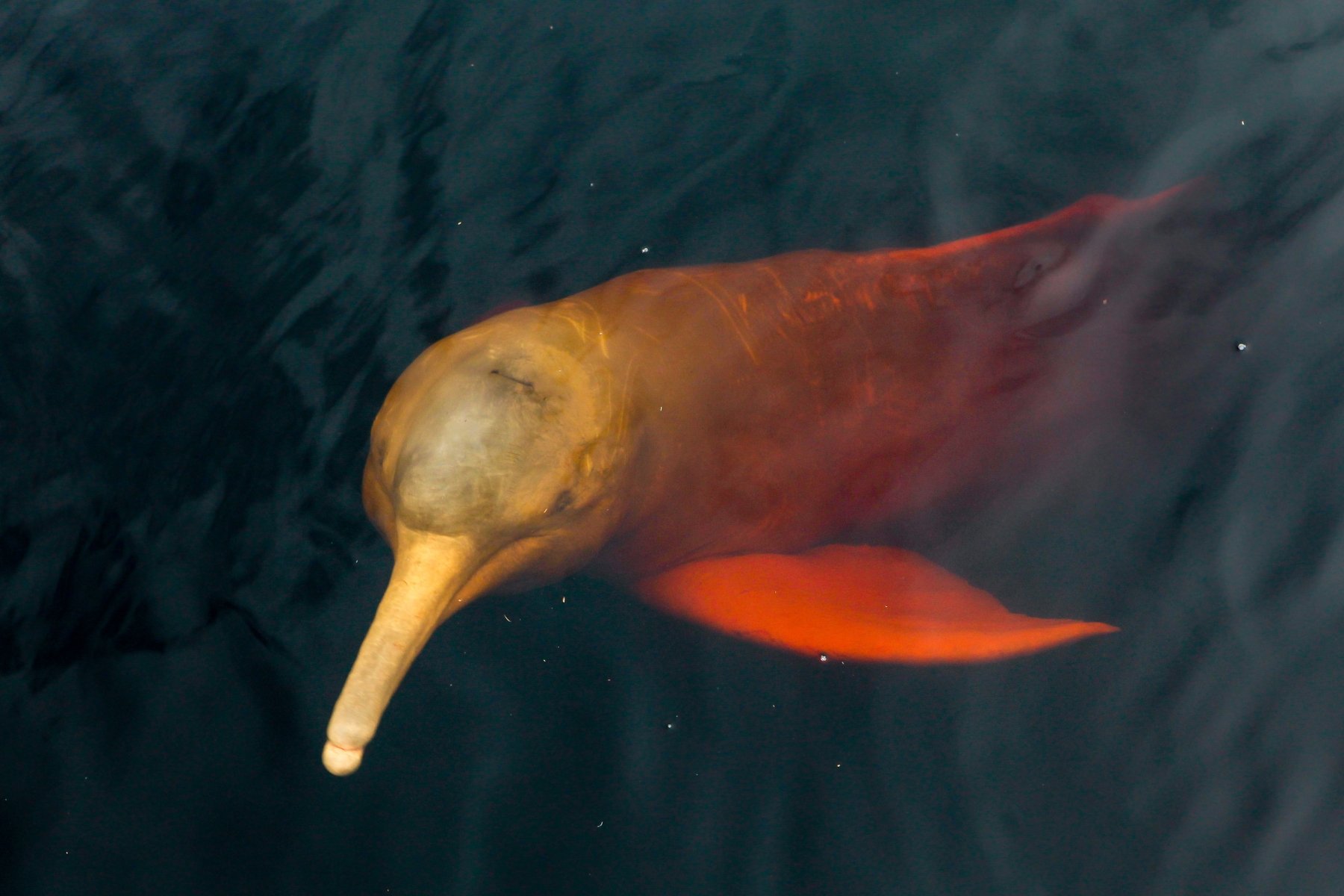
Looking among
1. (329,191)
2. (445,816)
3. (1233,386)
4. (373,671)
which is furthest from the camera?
(329,191)

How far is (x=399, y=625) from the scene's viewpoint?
14.1ft

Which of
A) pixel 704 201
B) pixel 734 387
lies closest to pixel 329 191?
pixel 704 201

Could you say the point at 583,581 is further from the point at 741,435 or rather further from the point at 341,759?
the point at 341,759

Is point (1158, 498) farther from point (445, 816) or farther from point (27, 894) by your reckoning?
point (27, 894)

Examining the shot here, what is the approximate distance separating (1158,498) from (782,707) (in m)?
2.46

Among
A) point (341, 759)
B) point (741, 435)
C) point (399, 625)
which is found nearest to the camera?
point (341, 759)

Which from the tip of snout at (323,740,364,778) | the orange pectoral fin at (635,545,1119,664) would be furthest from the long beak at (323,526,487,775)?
the orange pectoral fin at (635,545,1119,664)

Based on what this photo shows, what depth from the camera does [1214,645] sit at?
5289 mm

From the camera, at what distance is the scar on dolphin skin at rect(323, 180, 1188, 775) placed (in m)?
4.72

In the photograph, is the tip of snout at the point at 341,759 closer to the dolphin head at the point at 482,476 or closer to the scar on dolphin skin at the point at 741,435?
the dolphin head at the point at 482,476

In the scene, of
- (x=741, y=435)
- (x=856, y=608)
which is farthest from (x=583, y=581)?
(x=856, y=608)

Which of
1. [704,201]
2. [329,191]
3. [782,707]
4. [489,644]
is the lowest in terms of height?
[782,707]

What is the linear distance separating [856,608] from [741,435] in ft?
3.67

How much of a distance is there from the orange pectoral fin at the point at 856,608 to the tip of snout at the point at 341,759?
82.3 inches
